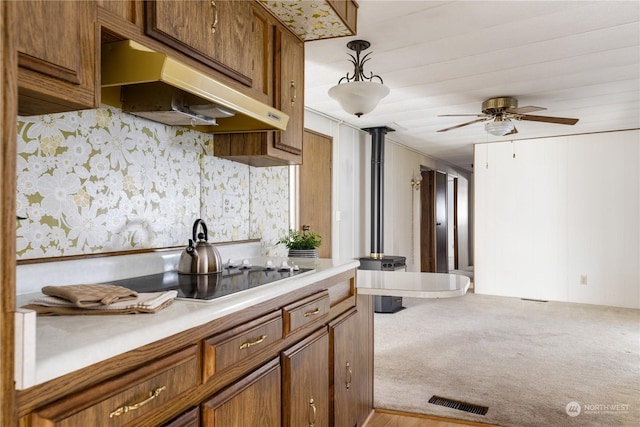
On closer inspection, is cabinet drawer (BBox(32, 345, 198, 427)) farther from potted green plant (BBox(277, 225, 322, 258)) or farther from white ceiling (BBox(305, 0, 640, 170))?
white ceiling (BBox(305, 0, 640, 170))

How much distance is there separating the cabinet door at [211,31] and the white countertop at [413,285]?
1.15 m

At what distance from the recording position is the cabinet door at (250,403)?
1.24 meters

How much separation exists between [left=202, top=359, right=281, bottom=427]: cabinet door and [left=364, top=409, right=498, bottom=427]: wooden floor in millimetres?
1149

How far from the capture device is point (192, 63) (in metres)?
1.63

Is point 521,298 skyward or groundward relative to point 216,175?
groundward

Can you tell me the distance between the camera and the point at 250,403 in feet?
4.61

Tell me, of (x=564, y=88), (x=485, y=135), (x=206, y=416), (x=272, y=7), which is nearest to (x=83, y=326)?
(x=206, y=416)

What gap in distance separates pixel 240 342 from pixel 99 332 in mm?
477

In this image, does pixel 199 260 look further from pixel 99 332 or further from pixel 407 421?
pixel 407 421

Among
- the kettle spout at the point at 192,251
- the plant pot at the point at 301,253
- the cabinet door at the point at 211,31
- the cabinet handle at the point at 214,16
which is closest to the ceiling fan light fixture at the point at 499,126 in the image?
the plant pot at the point at 301,253

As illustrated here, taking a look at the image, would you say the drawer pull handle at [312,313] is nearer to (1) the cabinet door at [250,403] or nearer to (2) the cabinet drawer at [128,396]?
(1) the cabinet door at [250,403]

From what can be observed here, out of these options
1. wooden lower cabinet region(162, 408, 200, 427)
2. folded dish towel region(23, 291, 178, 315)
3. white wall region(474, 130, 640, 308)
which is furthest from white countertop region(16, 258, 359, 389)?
white wall region(474, 130, 640, 308)

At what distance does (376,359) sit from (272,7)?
264cm

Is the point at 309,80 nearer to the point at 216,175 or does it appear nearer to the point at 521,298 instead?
the point at 216,175
